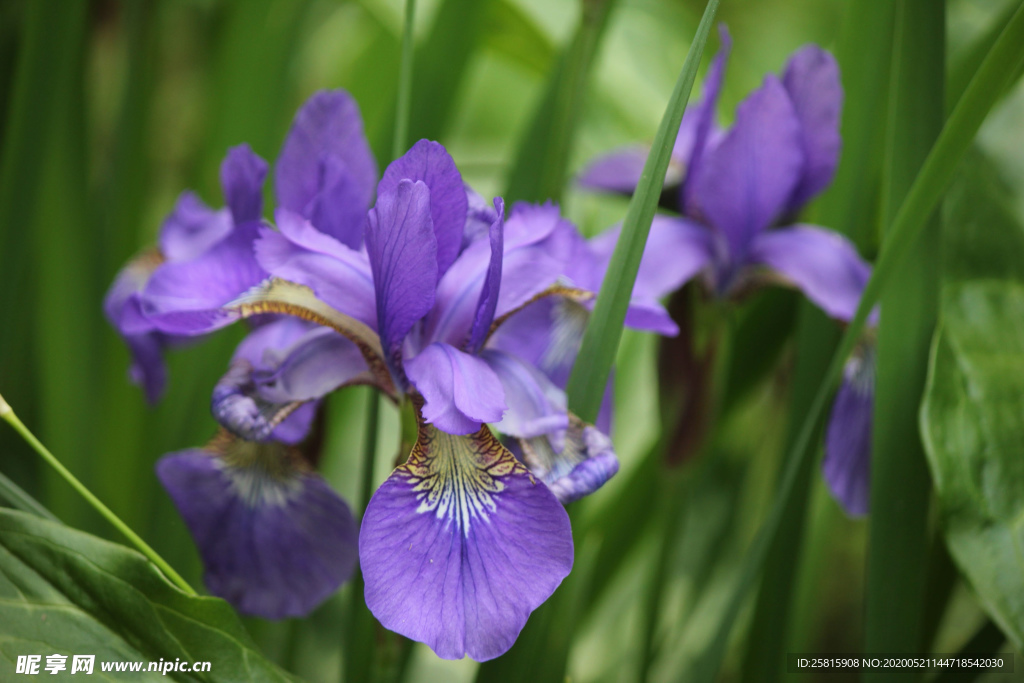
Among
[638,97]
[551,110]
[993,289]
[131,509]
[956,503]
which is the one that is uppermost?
[638,97]

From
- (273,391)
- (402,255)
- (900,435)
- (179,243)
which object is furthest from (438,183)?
(900,435)

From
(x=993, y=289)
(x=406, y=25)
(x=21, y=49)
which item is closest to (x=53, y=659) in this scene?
(x=406, y=25)

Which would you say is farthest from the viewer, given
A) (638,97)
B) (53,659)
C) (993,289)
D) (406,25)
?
(638,97)

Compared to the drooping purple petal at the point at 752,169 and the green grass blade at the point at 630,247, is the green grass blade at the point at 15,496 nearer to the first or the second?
the green grass blade at the point at 630,247

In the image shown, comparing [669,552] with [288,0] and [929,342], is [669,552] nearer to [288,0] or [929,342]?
[929,342]

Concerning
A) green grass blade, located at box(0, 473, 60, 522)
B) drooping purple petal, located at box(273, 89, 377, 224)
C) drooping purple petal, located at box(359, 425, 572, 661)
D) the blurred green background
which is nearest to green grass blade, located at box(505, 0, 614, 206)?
the blurred green background

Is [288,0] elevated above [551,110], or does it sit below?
above
